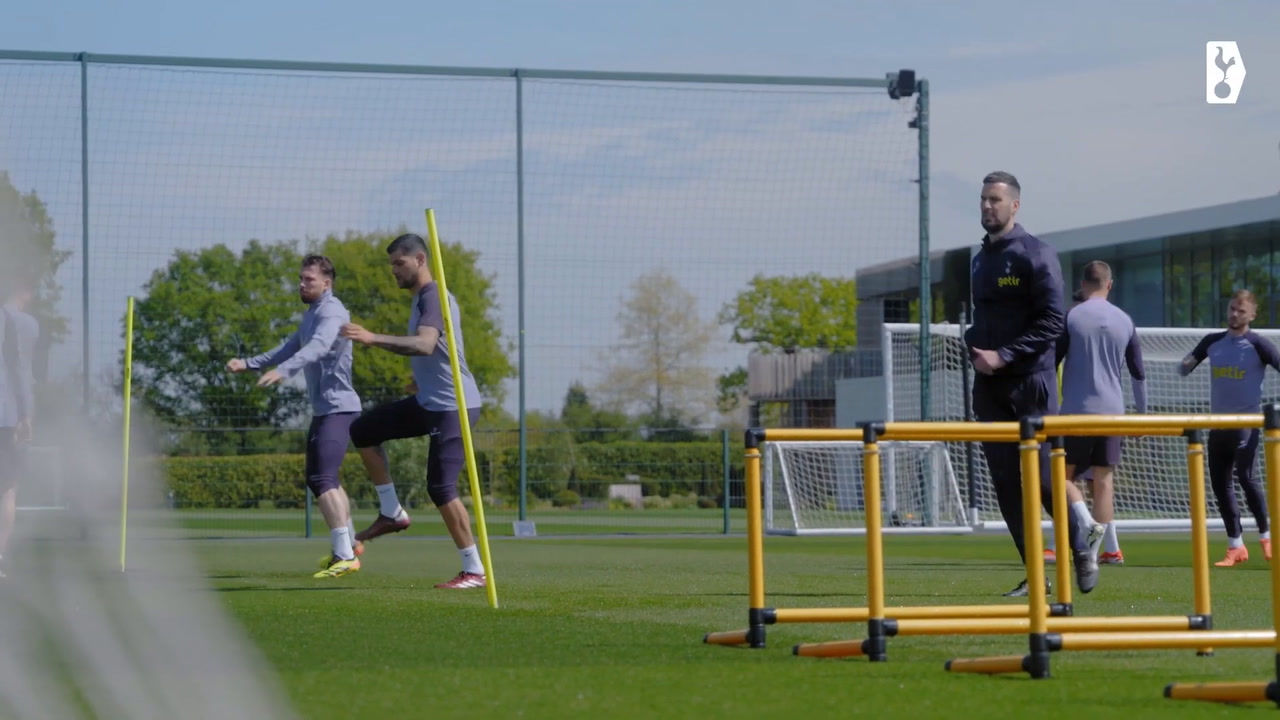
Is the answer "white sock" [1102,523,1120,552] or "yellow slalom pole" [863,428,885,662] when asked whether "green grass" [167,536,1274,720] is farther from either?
"white sock" [1102,523,1120,552]

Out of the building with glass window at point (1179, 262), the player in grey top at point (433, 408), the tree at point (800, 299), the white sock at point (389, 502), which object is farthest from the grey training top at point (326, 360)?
the building with glass window at point (1179, 262)

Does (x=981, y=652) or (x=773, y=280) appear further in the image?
(x=773, y=280)

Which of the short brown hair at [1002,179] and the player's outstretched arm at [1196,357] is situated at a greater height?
the short brown hair at [1002,179]

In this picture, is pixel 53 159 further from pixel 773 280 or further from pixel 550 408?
pixel 773 280

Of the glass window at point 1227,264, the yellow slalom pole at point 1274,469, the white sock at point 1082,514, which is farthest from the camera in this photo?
the glass window at point 1227,264

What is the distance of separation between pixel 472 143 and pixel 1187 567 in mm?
10092

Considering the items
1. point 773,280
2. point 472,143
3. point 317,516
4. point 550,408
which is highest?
point 472,143

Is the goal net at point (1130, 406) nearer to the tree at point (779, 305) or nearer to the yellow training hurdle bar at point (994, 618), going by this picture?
the tree at point (779, 305)

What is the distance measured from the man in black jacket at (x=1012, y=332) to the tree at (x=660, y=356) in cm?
983

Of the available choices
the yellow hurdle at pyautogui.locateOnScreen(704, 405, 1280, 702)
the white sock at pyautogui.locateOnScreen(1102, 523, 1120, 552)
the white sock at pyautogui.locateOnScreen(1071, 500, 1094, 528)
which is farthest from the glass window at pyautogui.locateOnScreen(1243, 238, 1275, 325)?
the yellow hurdle at pyautogui.locateOnScreen(704, 405, 1280, 702)

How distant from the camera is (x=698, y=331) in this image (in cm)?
2134

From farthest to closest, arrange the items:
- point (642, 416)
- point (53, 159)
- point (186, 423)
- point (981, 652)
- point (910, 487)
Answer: point (642, 416)
point (910, 487)
point (186, 423)
point (53, 159)
point (981, 652)

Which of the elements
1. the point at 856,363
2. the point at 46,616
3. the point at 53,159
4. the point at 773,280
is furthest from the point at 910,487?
the point at 46,616

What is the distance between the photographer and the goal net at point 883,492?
1969 cm
